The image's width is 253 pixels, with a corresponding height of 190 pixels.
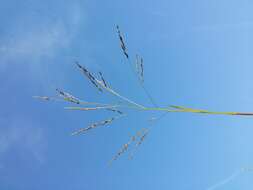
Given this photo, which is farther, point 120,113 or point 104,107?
point 120,113

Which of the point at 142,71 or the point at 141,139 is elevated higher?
the point at 142,71

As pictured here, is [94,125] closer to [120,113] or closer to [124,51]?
[120,113]

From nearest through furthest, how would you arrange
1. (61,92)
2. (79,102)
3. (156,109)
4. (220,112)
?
(220,112) < (156,109) < (79,102) < (61,92)

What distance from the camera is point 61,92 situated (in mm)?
1562

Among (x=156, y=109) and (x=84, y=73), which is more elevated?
(x=84, y=73)

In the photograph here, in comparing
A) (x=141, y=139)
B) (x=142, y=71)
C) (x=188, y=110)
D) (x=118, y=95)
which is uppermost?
(x=142, y=71)

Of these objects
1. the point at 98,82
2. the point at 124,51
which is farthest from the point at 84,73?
the point at 124,51

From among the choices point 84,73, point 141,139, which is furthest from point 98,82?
point 141,139

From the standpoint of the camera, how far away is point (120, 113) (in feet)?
5.09

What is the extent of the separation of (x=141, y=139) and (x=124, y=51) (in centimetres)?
41

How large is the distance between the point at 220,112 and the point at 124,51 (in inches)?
20.9

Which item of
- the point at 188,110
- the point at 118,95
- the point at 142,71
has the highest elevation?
the point at 142,71

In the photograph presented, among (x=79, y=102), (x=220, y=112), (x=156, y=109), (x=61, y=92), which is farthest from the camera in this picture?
(x=61, y=92)

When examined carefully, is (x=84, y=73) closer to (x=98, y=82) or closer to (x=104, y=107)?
(x=98, y=82)
